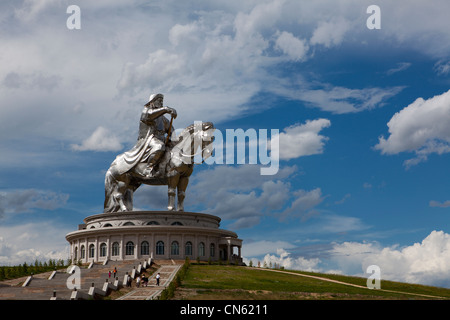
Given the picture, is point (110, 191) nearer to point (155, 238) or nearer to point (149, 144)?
point (149, 144)

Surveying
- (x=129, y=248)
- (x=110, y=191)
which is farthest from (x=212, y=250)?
(x=110, y=191)

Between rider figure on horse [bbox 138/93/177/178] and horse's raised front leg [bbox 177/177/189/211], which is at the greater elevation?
rider figure on horse [bbox 138/93/177/178]

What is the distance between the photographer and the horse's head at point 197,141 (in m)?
52.6

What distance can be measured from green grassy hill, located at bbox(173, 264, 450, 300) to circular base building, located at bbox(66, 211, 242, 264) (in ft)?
17.2

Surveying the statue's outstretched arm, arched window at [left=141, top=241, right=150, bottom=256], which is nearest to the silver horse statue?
the statue's outstretched arm

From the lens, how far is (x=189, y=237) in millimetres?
53281

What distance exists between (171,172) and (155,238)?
21.0 feet

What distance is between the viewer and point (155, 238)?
52375 mm

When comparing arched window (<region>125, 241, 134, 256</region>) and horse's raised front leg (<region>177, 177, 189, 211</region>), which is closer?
arched window (<region>125, 241, 134, 256</region>)

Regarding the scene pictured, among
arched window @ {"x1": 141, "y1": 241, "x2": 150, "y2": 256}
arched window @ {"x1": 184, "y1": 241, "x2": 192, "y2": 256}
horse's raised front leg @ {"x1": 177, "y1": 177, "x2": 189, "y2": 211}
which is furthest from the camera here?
horse's raised front leg @ {"x1": 177, "y1": 177, "x2": 189, "y2": 211}

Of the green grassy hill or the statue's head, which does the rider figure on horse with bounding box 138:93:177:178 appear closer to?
the statue's head

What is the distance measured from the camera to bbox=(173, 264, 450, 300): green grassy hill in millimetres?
32688

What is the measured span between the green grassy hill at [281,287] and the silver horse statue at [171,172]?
9.45 metres
